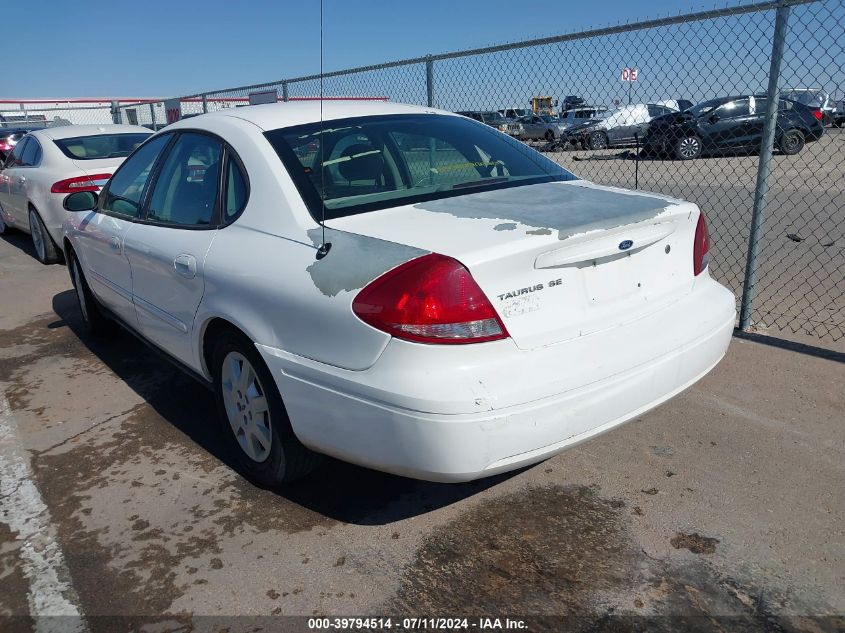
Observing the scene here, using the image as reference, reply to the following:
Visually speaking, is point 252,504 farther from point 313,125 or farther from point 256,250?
point 313,125

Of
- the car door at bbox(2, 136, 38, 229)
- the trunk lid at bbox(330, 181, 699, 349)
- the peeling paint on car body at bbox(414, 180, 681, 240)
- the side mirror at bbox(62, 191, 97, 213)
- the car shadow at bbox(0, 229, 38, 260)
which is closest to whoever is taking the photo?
the trunk lid at bbox(330, 181, 699, 349)

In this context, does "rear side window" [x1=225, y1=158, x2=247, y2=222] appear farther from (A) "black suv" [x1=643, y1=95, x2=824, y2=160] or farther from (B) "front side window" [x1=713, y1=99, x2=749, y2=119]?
(B) "front side window" [x1=713, y1=99, x2=749, y2=119]

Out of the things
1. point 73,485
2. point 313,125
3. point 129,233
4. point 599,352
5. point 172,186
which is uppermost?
point 313,125

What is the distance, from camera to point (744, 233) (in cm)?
836

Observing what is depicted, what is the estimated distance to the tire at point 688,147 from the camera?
40.6ft

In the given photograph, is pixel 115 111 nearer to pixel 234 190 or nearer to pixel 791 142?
pixel 791 142

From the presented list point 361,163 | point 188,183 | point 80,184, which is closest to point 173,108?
point 80,184

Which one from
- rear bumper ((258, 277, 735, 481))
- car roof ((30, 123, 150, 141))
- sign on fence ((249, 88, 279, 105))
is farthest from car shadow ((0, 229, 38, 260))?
rear bumper ((258, 277, 735, 481))

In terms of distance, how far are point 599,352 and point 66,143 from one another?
7.78 metres

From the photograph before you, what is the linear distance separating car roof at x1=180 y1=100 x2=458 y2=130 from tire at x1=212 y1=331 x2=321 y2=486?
3.40ft

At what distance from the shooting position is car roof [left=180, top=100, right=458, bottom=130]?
3274 millimetres

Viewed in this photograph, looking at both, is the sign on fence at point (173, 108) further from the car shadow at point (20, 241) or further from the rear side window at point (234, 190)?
the rear side window at point (234, 190)

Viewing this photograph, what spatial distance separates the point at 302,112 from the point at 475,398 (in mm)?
1882

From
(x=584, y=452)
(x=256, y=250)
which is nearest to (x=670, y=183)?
(x=584, y=452)
